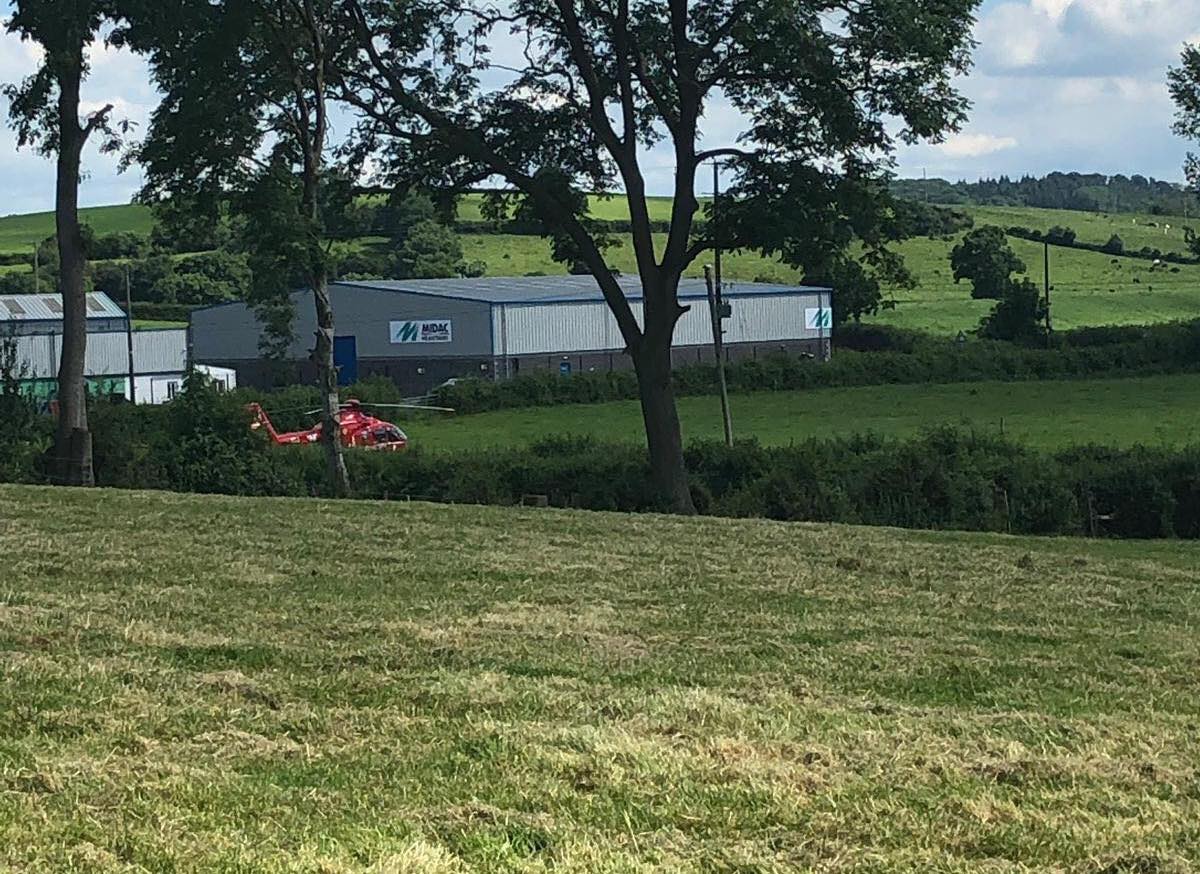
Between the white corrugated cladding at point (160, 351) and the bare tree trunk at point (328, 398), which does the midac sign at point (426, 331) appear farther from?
the bare tree trunk at point (328, 398)

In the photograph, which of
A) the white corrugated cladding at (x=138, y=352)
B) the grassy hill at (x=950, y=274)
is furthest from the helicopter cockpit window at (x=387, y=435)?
the grassy hill at (x=950, y=274)

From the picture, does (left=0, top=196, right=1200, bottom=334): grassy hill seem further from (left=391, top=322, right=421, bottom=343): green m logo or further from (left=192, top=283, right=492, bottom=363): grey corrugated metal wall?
(left=391, top=322, right=421, bottom=343): green m logo

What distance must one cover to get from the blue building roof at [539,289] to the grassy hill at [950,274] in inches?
92.7

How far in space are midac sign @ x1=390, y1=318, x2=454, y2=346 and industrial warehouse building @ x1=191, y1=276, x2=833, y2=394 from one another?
51 millimetres

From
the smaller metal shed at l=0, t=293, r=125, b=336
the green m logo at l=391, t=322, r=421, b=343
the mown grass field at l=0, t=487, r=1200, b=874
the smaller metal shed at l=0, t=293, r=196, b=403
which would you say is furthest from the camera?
the green m logo at l=391, t=322, r=421, b=343

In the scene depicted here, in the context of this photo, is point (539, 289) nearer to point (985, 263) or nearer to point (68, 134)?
point (985, 263)

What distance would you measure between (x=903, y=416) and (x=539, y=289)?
3743 cm

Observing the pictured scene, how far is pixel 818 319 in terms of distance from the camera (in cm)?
9225

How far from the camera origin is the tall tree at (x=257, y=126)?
1174 inches

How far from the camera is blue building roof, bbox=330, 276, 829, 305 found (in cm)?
8488

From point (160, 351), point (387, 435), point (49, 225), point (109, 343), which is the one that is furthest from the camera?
point (49, 225)

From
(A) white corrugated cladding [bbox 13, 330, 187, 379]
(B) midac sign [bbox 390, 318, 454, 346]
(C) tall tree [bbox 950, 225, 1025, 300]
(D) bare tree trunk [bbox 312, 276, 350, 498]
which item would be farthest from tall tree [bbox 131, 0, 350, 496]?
(C) tall tree [bbox 950, 225, 1025, 300]

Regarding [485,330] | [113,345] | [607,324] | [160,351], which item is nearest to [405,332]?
[485,330]

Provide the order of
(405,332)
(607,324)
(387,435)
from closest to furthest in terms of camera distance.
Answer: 1. (387,435)
2. (405,332)
3. (607,324)
